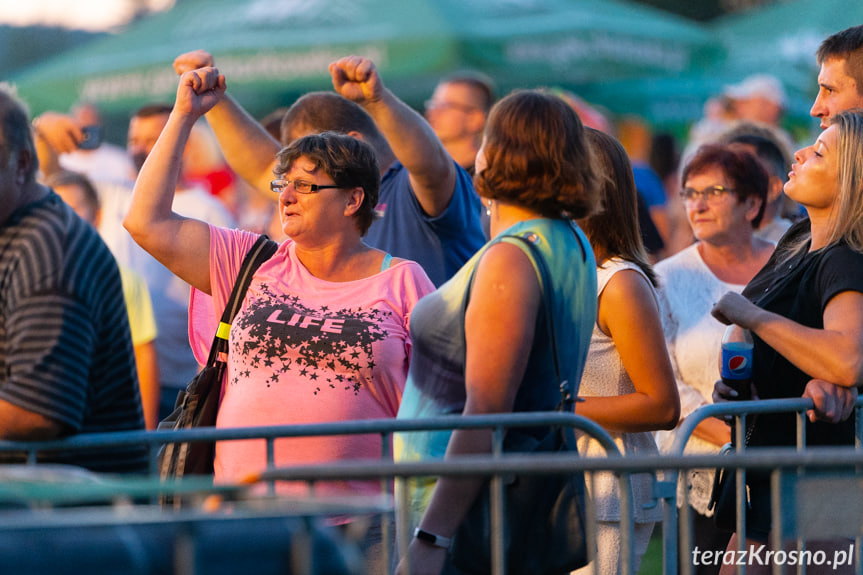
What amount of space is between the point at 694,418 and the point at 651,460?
0.78 metres

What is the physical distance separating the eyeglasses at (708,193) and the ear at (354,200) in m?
1.65

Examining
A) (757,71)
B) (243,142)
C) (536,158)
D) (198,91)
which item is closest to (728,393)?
(536,158)

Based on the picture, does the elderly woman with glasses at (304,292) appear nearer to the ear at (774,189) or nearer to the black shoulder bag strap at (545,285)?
the black shoulder bag strap at (545,285)

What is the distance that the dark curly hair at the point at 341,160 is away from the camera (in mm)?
3871

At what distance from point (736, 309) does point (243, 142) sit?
2.07 m

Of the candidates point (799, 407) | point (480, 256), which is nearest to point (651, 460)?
point (480, 256)

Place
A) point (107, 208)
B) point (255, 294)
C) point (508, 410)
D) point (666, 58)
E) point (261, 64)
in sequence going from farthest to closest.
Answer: point (666, 58) → point (261, 64) → point (107, 208) → point (255, 294) → point (508, 410)

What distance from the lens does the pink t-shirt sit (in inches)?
139

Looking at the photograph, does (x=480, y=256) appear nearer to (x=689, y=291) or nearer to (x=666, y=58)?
(x=689, y=291)

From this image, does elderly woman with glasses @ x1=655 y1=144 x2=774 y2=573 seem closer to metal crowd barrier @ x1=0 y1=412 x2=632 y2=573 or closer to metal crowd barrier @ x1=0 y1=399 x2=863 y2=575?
metal crowd barrier @ x1=0 y1=399 x2=863 y2=575

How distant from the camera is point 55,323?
2859 millimetres

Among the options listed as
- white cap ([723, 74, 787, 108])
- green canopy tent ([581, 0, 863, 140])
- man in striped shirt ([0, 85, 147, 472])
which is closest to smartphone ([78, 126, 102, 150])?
man in striped shirt ([0, 85, 147, 472])

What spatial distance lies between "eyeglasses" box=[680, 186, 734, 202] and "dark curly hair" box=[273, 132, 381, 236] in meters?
1.60

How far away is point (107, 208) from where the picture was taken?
7.01 m
